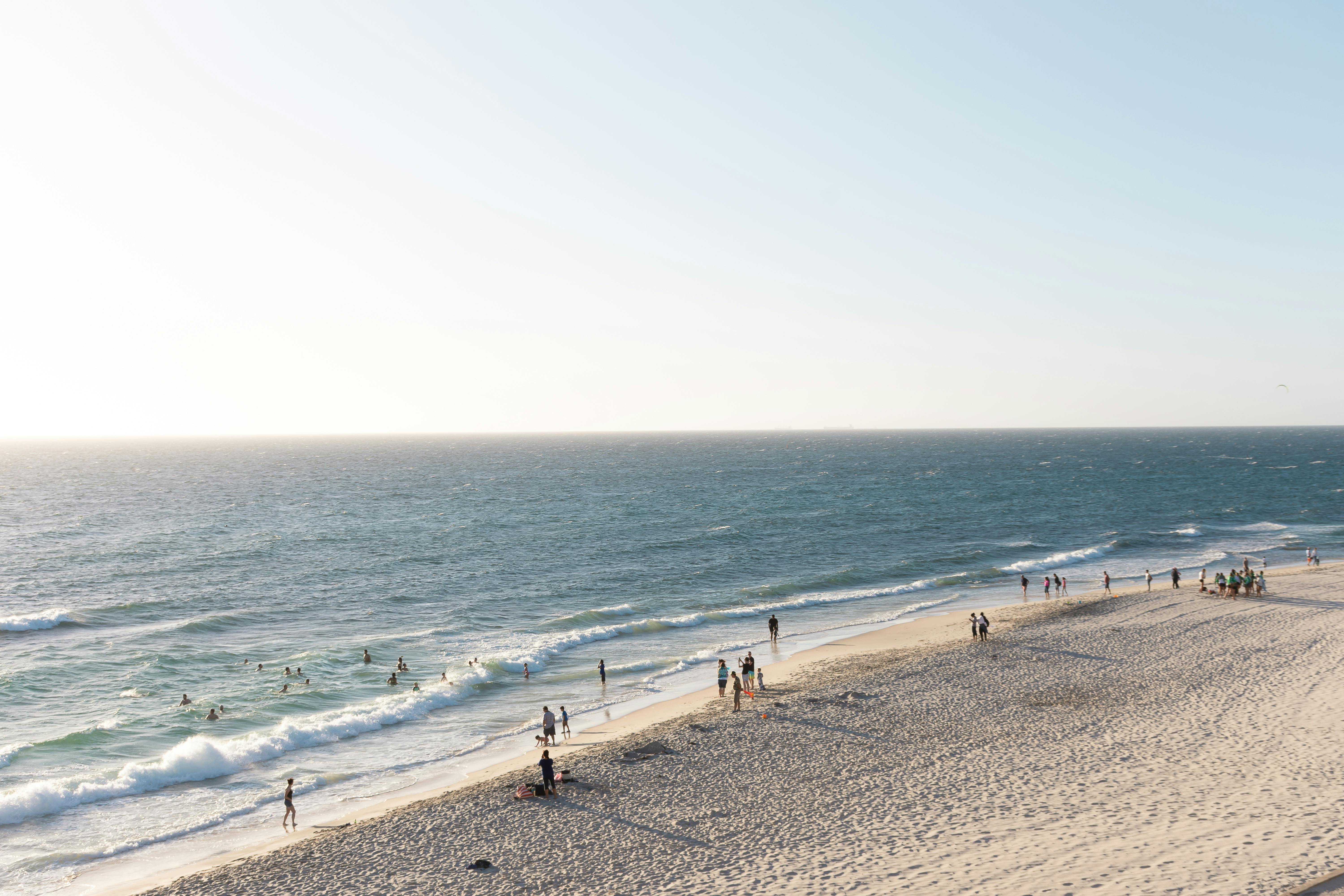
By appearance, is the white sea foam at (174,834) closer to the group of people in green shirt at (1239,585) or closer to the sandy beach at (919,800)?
the sandy beach at (919,800)

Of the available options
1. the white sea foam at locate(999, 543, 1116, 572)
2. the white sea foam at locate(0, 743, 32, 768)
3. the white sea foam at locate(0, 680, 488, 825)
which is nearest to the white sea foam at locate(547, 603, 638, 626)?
the white sea foam at locate(0, 680, 488, 825)

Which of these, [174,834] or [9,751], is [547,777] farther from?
[9,751]

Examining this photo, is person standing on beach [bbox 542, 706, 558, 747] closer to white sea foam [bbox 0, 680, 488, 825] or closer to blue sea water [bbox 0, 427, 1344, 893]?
blue sea water [bbox 0, 427, 1344, 893]

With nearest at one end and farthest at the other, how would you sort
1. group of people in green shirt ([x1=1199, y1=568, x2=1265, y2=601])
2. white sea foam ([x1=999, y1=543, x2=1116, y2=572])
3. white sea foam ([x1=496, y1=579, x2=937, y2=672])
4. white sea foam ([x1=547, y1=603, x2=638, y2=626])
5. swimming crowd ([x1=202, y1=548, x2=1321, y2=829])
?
swimming crowd ([x1=202, y1=548, x2=1321, y2=829]), white sea foam ([x1=496, y1=579, x2=937, y2=672]), group of people in green shirt ([x1=1199, y1=568, x2=1265, y2=601]), white sea foam ([x1=547, y1=603, x2=638, y2=626]), white sea foam ([x1=999, y1=543, x2=1116, y2=572])

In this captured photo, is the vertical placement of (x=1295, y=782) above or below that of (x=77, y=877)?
above

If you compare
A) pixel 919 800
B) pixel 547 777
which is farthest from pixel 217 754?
pixel 919 800

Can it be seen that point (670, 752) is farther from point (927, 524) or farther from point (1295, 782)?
point (927, 524)

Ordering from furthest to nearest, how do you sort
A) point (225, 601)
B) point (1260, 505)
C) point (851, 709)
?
point (1260, 505) → point (225, 601) → point (851, 709)

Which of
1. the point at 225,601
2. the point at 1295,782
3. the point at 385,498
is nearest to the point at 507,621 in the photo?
the point at 225,601
